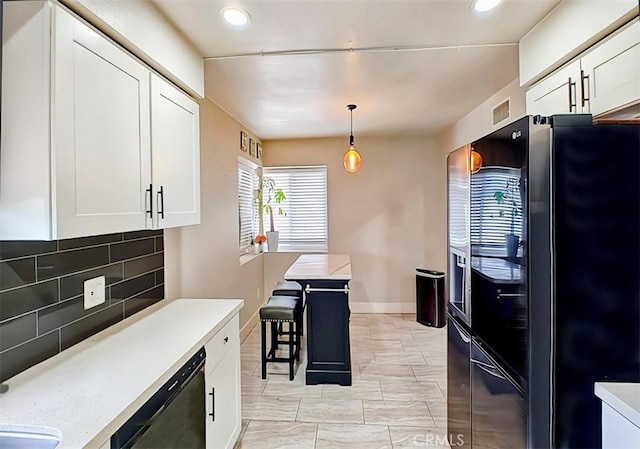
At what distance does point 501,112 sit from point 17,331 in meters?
3.61

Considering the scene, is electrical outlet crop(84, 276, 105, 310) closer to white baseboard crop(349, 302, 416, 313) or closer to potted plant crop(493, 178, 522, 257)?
potted plant crop(493, 178, 522, 257)

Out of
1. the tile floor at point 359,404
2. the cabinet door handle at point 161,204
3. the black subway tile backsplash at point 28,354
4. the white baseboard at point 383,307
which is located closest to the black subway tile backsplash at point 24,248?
the black subway tile backsplash at point 28,354

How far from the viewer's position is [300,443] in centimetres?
233

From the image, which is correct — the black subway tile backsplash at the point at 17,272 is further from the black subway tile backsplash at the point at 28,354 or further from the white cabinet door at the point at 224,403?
the white cabinet door at the point at 224,403

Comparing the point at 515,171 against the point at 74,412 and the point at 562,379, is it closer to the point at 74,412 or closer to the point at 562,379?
the point at 562,379

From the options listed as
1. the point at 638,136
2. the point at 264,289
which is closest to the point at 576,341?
the point at 638,136

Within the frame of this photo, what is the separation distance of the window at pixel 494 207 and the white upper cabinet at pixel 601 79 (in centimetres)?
54

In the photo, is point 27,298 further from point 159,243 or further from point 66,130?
point 159,243

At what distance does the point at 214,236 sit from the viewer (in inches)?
131

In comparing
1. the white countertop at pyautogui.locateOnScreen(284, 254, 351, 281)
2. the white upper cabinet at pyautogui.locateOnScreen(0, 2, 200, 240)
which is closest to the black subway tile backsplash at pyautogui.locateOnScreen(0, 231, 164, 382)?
the white upper cabinet at pyautogui.locateOnScreen(0, 2, 200, 240)

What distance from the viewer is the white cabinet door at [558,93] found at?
171 cm

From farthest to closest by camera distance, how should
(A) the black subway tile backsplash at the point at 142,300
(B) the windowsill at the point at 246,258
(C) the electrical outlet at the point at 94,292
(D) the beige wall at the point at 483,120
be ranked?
(B) the windowsill at the point at 246,258
(D) the beige wall at the point at 483,120
(A) the black subway tile backsplash at the point at 142,300
(C) the electrical outlet at the point at 94,292

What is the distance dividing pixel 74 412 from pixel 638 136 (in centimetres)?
207

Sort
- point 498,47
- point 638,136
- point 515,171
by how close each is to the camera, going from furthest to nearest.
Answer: point 498,47
point 515,171
point 638,136
